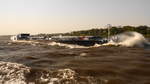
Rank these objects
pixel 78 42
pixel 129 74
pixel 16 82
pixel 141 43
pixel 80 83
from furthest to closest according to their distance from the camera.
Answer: pixel 78 42 → pixel 141 43 → pixel 129 74 → pixel 16 82 → pixel 80 83

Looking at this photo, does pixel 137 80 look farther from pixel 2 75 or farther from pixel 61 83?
pixel 2 75

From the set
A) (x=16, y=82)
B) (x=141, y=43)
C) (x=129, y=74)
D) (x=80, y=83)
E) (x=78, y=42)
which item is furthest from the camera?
(x=78, y=42)

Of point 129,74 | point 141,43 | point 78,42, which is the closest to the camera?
point 129,74

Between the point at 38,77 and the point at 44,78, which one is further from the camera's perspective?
the point at 38,77

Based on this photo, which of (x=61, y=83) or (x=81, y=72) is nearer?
(x=61, y=83)

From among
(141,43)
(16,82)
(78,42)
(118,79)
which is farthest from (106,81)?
(78,42)

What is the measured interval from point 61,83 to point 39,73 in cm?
263

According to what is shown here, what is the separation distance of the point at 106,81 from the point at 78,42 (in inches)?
2154

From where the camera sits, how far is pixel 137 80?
33.6ft

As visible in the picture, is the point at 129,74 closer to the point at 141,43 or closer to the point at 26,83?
the point at 26,83

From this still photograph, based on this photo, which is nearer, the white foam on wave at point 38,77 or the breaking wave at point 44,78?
the breaking wave at point 44,78

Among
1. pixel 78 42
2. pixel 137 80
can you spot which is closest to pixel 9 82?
pixel 137 80

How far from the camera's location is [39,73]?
11680 millimetres

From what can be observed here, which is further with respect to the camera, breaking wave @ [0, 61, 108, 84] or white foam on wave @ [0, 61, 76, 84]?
white foam on wave @ [0, 61, 76, 84]
